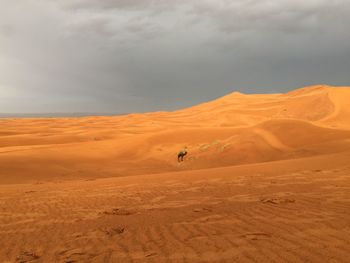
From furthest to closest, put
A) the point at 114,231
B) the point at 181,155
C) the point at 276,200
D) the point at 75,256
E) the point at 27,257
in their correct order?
the point at 181,155 < the point at 276,200 < the point at 114,231 < the point at 27,257 < the point at 75,256

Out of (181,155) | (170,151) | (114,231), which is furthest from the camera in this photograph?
(170,151)

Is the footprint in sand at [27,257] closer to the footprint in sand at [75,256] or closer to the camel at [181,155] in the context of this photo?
the footprint in sand at [75,256]

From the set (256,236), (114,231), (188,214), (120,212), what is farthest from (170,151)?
(256,236)

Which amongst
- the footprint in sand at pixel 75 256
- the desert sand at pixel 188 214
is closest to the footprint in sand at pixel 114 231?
the desert sand at pixel 188 214

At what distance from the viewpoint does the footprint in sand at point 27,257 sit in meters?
5.04

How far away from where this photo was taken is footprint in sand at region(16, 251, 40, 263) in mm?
5036

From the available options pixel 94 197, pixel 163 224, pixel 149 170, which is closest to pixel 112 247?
pixel 163 224

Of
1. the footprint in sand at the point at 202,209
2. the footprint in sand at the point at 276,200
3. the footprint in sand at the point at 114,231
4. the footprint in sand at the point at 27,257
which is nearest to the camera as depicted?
the footprint in sand at the point at 27,257

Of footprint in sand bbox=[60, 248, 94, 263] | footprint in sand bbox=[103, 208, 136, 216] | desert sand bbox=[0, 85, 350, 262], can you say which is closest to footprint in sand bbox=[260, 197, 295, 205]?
desert sand bbox=[0, 85, 350, 262]

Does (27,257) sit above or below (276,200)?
below

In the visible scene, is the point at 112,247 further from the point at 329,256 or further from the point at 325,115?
the point at 325,115

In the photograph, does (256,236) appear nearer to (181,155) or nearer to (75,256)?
(75,256)

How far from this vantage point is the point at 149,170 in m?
19.5

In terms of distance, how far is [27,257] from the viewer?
5.16 m
